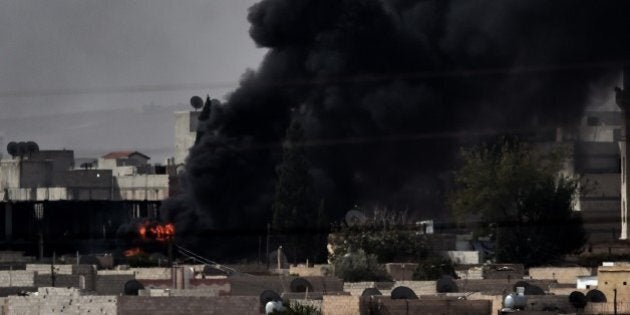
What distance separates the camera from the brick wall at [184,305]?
186ft

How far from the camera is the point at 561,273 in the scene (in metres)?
87.4

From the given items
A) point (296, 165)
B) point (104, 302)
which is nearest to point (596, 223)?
point (296, 165)

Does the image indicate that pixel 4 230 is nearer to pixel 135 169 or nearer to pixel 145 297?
pixel 135 169

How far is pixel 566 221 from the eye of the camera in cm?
10481

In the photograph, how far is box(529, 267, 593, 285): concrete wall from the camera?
84.8m

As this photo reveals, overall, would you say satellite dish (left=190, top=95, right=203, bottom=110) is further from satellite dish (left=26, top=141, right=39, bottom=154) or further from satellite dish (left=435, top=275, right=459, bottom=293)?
satellite dish (left=435, top=275, right=459, bottom=293)

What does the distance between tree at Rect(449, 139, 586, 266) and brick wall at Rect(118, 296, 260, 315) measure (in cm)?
4582

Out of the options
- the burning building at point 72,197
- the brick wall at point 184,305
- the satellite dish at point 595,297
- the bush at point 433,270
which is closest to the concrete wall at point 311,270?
the bush at point 433,270

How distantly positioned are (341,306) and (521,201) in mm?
49995

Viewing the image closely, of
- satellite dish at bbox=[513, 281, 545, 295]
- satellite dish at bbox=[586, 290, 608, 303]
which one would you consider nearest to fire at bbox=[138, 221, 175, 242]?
satellite dish at bbox=[513, 281, 545, 295]

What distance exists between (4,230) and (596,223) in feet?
93.2

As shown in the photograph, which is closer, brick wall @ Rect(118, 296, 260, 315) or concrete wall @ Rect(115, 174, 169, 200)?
brick wall @ Rect(118, 296, 260, 315)

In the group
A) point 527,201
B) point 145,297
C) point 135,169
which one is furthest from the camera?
point 135,169

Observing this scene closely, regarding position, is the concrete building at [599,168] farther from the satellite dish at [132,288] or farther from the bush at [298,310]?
the bush at [298,310]
